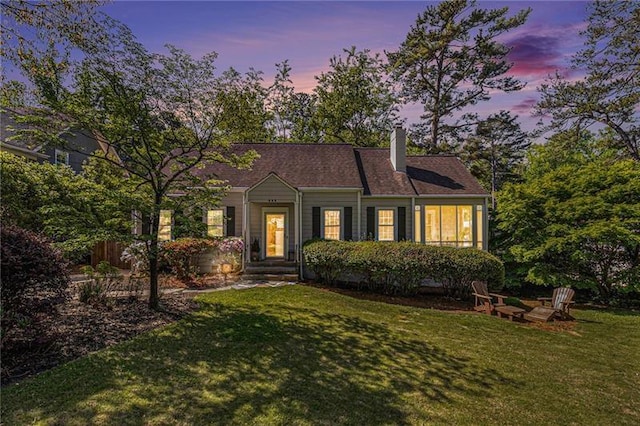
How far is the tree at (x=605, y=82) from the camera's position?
13.8 metres

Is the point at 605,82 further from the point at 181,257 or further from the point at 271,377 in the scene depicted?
the point at 181,257

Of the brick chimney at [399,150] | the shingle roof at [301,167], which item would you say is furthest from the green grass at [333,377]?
the brick chimney at [399,150]

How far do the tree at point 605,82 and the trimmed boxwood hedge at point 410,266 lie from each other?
36.4ft

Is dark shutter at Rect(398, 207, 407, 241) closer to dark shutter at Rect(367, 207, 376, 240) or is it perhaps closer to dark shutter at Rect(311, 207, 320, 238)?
dark shutter at Rect(367, 207, 376, 240)

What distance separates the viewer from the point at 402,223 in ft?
45.2

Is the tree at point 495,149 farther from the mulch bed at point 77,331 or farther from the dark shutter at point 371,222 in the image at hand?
the mulch bed at point 77,331

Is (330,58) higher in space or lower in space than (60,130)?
higher

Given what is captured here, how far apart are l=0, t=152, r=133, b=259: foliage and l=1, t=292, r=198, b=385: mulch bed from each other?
1.31 meters

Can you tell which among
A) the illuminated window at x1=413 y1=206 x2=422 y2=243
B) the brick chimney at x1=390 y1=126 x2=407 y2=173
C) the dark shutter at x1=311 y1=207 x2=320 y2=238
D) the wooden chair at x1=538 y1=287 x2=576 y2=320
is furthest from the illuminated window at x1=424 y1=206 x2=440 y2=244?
the wooden chair at x1=538 y1=287 x2=576 y2=320

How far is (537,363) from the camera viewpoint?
5602 mm

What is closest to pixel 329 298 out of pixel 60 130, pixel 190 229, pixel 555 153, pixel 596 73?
pixel 190 229

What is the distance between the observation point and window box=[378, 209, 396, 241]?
13.8m

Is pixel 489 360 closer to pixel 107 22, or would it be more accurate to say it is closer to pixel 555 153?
pixel 107 22

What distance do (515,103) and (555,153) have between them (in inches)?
425
